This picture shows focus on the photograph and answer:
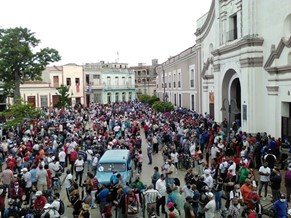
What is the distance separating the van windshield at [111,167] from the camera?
599 inches

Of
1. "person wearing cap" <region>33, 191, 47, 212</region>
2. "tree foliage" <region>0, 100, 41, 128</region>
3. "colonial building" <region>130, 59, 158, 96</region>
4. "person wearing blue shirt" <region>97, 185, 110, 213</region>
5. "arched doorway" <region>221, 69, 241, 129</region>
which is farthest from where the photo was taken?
"colonial building" <region>130, 59, 158, 96</region>

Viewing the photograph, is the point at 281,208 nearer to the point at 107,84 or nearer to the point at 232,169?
the point at 232,169

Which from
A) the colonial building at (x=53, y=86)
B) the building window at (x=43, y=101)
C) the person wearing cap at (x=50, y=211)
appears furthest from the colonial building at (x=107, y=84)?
the person wearing cap at (x=50, y=211)

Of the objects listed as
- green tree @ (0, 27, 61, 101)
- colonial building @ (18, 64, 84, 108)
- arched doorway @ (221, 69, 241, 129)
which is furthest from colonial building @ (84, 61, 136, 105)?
arched doorway @ (221, 69, 241, 129)

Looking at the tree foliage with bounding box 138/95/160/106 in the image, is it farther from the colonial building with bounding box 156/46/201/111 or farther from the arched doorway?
the arched doorway

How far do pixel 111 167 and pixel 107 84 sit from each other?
59788 mm

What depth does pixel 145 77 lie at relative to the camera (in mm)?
101625

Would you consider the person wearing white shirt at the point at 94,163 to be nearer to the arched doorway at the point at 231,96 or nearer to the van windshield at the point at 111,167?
the van windshield at the point at 111,167

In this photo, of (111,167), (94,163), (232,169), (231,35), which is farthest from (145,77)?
(232,169)

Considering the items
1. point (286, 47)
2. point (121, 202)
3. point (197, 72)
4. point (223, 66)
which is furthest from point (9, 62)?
point (121, 202)

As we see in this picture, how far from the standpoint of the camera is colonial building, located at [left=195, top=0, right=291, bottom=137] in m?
20.1

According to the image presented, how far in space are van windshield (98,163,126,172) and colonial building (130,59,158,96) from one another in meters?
79.7

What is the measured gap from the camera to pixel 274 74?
20.6 meters

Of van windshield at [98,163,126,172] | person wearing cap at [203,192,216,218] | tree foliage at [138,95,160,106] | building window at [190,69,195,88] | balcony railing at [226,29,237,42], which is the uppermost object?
balcony railing at [226,29,237,42]
